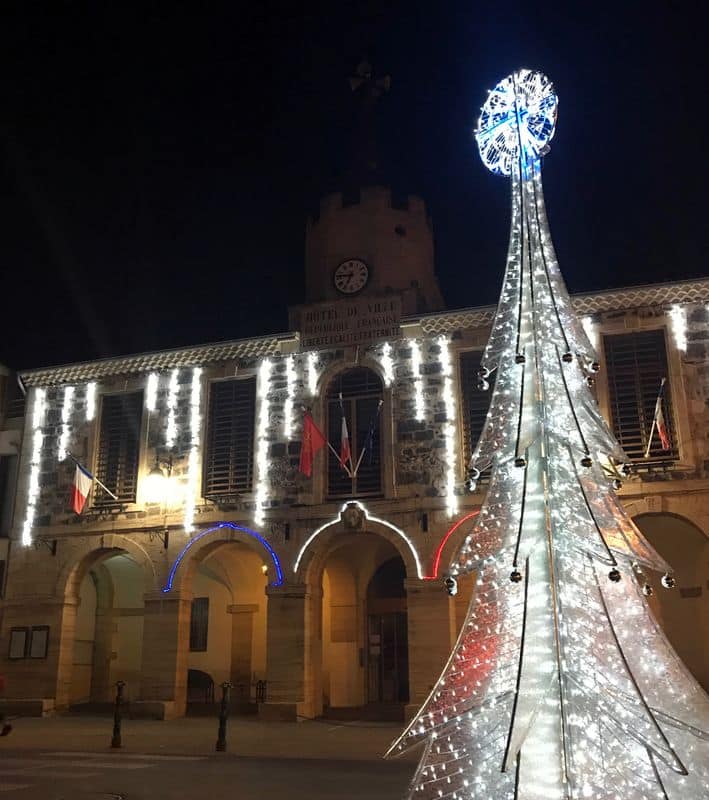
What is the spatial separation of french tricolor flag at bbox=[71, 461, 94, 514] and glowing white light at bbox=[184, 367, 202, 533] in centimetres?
220

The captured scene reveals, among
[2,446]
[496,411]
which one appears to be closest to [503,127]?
[496,411]

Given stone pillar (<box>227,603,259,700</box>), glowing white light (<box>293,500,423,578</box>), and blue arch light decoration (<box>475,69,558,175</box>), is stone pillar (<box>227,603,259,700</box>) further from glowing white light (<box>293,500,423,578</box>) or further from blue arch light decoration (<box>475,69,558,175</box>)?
blue arch light decoration (<box>475,69,558,175</box>)

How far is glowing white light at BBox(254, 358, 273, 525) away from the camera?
57.5 feet

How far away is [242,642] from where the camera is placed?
67.8 feet

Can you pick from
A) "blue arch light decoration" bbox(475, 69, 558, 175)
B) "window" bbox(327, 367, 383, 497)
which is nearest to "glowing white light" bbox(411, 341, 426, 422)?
"window" bbox(327, 367, 383, 497)

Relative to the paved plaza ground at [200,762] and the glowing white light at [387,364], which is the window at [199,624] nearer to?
the paved plaza ground at [200,762]

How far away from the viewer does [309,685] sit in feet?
54.0

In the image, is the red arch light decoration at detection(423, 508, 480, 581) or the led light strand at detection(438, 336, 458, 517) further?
the led light strand at detection(438, 336, 458, 517)

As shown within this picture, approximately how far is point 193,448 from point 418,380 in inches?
209

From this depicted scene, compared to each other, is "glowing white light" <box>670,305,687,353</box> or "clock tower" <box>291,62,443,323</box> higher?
"clock tower" <box>291,62,443,323</box>

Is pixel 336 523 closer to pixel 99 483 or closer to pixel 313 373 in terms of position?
pixel 313 373

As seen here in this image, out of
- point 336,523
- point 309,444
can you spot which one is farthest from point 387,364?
point 336,523

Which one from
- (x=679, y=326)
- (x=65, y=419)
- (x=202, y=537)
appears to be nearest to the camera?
(x=679, y=326)

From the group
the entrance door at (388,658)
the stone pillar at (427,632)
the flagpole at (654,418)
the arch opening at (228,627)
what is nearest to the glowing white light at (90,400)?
the arch opening at (228,627)
